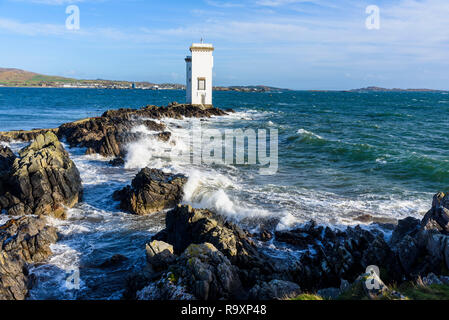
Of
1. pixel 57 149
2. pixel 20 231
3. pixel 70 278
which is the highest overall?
pixel 57 149

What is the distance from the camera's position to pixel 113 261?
10500 mm

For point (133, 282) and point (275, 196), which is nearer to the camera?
point (133, 282)

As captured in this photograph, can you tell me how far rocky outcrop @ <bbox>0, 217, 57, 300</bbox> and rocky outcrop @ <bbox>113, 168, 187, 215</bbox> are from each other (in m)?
Answer: 3.41

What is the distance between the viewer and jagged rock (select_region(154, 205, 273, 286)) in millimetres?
9047

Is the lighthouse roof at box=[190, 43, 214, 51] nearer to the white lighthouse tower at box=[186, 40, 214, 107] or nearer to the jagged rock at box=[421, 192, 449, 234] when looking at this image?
the white lighthouse tower at box=[186, 40, 214, 107]

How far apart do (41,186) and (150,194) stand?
4.72m

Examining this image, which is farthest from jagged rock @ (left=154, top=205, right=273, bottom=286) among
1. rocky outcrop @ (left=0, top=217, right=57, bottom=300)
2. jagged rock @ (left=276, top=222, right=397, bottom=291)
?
rocky outcrop @ (left=0, top=217, right=57, bottom=300)

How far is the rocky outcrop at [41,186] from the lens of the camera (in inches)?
564

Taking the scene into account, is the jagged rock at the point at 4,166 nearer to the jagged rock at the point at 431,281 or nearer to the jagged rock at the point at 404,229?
the jagged rock at the point at 404,229

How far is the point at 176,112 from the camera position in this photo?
160 ft

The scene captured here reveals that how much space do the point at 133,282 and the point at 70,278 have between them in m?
2.33
